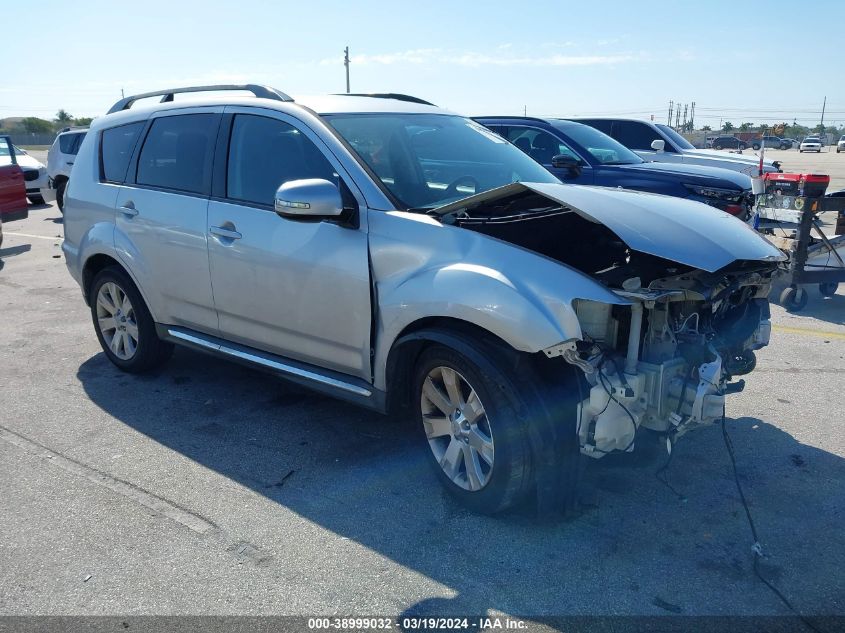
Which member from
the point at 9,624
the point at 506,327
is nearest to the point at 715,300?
the point at 506,327

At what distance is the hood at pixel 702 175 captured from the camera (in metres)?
9.21

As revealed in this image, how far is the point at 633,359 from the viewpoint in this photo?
331 cm

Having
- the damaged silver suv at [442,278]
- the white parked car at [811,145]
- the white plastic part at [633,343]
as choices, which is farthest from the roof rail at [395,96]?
the white parked car at [811,145]

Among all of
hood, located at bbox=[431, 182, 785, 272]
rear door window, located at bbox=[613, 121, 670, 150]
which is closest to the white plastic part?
hood, located at bbox=[431, 182, 785, 272]

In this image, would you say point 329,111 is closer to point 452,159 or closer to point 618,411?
point 452,159

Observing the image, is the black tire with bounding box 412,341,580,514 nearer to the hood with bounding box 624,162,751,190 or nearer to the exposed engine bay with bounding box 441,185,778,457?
the exposed engine bay with bounding box 441,185,778,457

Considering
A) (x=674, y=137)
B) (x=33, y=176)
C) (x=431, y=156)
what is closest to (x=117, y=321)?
(x=431, y=156)

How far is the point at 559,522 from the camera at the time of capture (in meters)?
3.51

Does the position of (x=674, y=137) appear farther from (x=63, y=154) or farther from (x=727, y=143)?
(x=727, y=143)

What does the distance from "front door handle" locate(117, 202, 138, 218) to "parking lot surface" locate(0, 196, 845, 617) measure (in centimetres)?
124

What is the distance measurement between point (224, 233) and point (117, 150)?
1665 millimetres

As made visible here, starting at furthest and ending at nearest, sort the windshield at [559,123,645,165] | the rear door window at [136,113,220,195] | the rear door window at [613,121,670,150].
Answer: the rear door window at [613,121,670,150], the windshield at [559,123,645,165], the rear door window at [136,113,220,195]

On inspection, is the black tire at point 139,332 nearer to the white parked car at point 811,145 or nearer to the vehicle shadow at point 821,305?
the vehicle shadow at point 821,305

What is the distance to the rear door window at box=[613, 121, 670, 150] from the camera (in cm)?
1386
